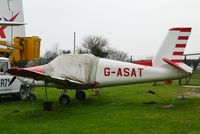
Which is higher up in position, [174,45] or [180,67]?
[174,45]

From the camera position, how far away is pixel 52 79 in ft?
39.7

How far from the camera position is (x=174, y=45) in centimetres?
1234

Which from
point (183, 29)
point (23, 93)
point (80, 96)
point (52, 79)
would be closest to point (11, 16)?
point (23, 93)

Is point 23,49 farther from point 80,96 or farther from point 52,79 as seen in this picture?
point 52,79

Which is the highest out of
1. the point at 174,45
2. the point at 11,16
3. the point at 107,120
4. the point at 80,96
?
the point at 11,16

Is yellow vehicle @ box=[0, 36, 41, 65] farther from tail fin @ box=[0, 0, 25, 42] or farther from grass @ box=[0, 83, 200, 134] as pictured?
grass @ box=[0, 83, 200, 134]

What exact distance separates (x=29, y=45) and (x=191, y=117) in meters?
10.4

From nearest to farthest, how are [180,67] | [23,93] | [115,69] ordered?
[180,67]
[115,69]
[23,93]

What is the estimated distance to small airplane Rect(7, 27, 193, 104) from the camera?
12.2 metres

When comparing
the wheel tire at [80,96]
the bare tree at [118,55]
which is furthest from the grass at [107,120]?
the bare tree at [118,55]

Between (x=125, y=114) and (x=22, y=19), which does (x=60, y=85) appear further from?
(x=22, y=19)

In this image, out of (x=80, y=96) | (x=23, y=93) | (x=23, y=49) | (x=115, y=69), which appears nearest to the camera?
(x=115, y=69)

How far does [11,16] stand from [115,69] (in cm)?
894

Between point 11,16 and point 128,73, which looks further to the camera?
point 11,16
